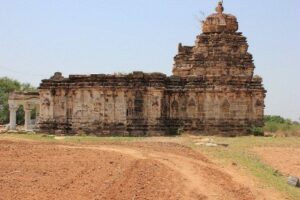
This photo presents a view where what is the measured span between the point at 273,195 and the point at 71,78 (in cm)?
1853

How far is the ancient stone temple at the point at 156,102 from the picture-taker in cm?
2964

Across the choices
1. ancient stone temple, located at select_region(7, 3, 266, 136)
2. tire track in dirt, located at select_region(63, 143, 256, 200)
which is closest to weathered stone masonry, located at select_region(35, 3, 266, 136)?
ancient stone temple, located at select_region(7, 3, 266, 136)

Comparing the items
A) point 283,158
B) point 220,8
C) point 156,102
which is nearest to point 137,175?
point 283,158

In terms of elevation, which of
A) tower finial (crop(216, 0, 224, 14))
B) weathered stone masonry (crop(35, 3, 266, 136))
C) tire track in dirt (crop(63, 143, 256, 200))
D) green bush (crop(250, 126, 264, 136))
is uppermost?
tower finial (crop(216, 0, 224, 14))

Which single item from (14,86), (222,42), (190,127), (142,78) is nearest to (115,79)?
(142,78)

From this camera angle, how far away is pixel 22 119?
55.4 m

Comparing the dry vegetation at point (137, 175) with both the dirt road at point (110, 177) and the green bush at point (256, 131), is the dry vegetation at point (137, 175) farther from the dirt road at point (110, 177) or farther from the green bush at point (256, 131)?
the green bush at point (256, 131)

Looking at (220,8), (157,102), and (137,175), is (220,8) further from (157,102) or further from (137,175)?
(137,175)

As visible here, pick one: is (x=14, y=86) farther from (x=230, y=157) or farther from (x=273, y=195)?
(x=273, y=195)

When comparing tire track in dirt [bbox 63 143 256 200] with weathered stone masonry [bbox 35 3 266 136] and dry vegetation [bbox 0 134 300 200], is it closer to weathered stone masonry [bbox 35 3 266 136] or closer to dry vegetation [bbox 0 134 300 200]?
dry vegetation [bbox 0 134 300 200]

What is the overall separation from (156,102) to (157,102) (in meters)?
0.05

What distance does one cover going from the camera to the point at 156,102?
29766 millimetres

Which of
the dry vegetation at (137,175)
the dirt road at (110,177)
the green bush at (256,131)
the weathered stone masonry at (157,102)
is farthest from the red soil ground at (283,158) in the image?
the weathered stone masonry at (157,102)

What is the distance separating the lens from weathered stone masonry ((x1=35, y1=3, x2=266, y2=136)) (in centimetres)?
2964
